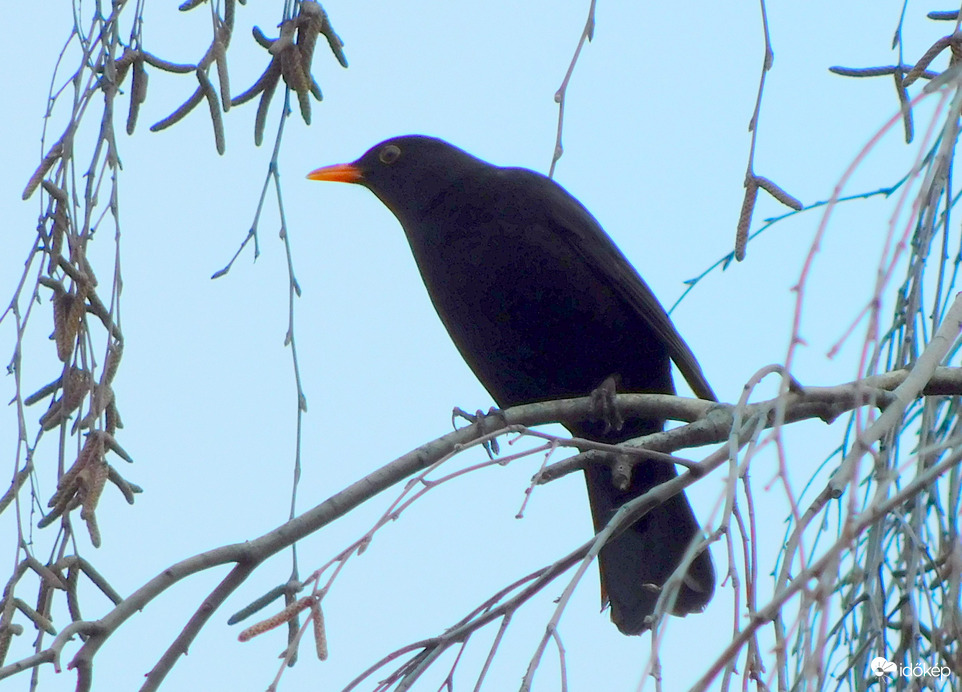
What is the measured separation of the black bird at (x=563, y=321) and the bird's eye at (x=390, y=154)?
599 mm

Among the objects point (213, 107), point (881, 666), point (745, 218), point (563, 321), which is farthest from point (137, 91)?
point (881, 666)

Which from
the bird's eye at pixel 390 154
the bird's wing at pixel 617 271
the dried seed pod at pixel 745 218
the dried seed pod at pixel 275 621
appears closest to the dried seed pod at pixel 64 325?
the dried seed pod at pixel 275 621

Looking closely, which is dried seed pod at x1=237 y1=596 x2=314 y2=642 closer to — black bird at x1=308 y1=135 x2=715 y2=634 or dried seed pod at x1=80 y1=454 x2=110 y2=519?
dried seed pod at x1=80 y1=454 x2=110 y2=519

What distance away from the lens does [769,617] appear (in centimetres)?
124

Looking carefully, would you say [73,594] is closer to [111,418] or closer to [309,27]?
[111,418]

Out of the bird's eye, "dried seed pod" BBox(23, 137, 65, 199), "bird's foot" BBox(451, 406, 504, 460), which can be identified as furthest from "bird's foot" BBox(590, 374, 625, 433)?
the bird's eye

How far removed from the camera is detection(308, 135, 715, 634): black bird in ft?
12.8

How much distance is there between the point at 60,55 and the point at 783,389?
1.86m

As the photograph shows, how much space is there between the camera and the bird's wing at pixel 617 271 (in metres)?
3.91

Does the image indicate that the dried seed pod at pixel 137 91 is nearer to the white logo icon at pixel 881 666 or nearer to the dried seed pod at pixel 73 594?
the dried seed pod at pixel 73 594

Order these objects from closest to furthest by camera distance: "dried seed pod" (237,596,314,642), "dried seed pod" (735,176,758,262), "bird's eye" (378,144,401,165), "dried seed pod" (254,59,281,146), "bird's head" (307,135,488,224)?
"dried seed pod" (237,596,314,642) < "dried seed pod" (735,176,758,262) < "dried seed pod" (254,59,281,146) < "bird's head" (307,135,488,224) < "bird's eye" (378,144,401,165)

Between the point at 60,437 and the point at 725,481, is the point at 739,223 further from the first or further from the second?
the point at 60,437

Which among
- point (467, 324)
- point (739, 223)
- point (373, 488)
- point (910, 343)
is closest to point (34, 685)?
point (373, 488)

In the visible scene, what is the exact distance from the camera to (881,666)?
233 cm
